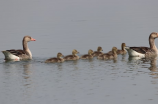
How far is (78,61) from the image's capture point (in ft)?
73.3

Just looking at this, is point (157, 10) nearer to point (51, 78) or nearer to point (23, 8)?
point (23, 8)

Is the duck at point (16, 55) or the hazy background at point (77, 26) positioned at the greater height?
the hazy background at point (77, 26)

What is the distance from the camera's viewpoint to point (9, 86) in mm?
16797

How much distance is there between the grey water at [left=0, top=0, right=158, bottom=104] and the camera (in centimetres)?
1524

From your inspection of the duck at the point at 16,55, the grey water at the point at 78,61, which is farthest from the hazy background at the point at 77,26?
the duck at the point at 16,55

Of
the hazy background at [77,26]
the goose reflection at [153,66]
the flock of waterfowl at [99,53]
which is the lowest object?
the goose reflection at [153,66]

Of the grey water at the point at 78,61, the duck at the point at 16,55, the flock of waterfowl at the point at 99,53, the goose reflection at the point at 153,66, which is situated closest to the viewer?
the grey water at the point at 78,61

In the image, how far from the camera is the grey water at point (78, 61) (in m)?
15.2

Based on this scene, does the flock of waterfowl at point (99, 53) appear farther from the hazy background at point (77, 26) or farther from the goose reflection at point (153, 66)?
the goose reflection at point (153, 66)

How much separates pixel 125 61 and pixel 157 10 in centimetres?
2065

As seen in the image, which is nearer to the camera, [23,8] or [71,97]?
[71,97]

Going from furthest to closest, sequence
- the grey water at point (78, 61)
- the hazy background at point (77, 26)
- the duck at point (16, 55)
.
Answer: the hazy background at point (77, 26), the duck at point (16, 55), the grey water at point (78, 61)

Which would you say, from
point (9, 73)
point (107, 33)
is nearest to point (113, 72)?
point (9, 73)

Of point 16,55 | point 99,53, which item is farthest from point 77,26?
point 16,55
